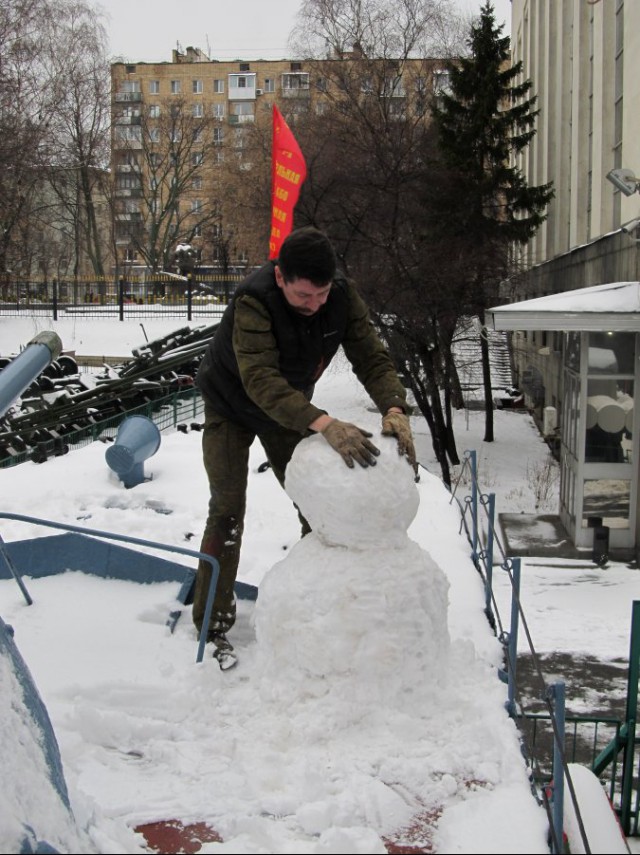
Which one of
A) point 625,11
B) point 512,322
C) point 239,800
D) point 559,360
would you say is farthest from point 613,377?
point 239,800

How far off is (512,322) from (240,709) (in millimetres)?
9877

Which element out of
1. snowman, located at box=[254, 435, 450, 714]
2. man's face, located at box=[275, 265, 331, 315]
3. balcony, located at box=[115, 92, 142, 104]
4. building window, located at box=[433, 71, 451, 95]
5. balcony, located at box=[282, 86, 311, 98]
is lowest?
snowman, located at box=[254, 435, 450, 714]

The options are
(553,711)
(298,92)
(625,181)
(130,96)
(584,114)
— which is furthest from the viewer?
(130,96)

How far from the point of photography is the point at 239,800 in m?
2.52

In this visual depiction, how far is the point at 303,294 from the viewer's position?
3336mm

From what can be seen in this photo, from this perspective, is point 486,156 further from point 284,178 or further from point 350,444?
point 350,444

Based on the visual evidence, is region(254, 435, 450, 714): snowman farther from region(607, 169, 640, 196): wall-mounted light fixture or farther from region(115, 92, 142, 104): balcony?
region(115, 92, 142, 104): balcony

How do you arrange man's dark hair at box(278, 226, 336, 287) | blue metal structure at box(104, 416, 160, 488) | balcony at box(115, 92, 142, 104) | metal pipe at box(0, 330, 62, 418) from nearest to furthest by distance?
1. metal pipe at box(0, 330, 62, 418)
2. man's dark hair at box(278, 226, 336, 287)
3. blue metal structure at box(104, 416, 160, 488)
4. balcony at box(115, 92, 142, 104)

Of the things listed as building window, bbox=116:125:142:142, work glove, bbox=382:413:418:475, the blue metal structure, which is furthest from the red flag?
building window, bbox=116:125:142:142

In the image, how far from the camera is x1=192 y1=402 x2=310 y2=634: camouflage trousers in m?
3.74

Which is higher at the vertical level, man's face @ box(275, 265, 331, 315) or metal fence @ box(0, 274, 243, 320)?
metal fence @ box(0, 274, 243, 320)

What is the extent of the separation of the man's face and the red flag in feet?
36.0

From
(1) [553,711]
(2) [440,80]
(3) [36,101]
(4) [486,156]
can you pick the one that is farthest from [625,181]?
(2) [440,80]

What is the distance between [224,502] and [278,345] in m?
0.74
